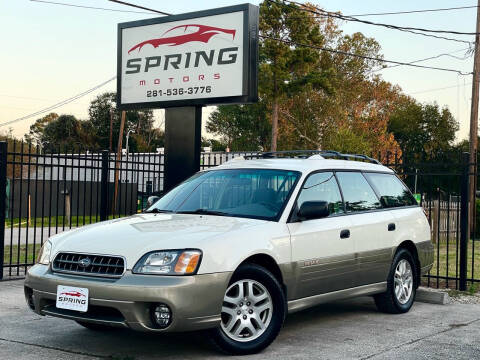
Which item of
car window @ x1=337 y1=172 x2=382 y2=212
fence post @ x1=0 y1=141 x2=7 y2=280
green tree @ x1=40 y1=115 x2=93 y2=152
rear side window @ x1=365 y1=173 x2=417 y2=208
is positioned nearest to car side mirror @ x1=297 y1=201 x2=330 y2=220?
car window @ x1=337 y1=172 x2=382 y2=212

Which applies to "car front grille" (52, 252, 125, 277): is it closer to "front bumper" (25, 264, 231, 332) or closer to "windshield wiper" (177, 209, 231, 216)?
"front bumper" (25, 264, 231, 332)

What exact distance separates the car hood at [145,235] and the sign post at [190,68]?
4616mm

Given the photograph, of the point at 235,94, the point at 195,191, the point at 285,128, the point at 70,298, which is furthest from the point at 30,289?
the point at 285,128

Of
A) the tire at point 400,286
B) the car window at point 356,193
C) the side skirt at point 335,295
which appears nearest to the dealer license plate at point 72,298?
the side skirt at point 335,295

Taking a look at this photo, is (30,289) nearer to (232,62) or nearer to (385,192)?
(385,192)

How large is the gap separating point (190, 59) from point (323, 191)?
16.2 ft

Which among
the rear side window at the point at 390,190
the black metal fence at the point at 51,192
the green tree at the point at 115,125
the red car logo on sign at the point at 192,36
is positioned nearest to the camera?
the rear side window at the point at 390,190

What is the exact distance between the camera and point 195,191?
6992 mm

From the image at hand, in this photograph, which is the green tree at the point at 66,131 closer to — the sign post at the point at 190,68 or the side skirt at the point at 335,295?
the sign post at the point at 190,68

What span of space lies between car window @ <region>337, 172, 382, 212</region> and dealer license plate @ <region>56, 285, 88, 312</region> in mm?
3048

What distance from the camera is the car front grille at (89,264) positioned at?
209 inches

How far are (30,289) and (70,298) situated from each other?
63 cm

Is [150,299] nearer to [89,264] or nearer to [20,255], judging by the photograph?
[89,264]

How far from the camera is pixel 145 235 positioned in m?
5.54
